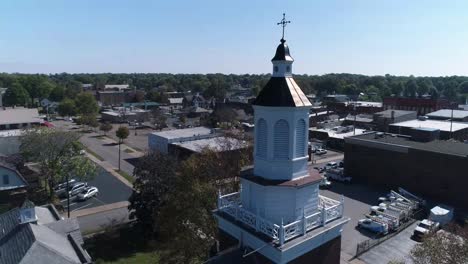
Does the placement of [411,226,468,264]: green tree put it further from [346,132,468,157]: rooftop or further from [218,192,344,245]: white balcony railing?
[346,132,468,157]: rooftop

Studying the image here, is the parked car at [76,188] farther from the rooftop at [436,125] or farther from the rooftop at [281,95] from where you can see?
the rooftop at [436,125]

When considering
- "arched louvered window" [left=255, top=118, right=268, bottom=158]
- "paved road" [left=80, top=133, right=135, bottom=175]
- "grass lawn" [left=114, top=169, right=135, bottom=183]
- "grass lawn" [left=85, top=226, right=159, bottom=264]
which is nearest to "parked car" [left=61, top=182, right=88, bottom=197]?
"grass lawn" [left=114, top=169, right=135, bottom=183]

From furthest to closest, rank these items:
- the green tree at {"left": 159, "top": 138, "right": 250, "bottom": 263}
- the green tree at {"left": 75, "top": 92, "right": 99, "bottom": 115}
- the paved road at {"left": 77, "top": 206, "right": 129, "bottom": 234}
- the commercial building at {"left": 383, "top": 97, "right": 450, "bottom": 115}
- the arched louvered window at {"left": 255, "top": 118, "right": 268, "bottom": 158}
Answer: the green tree at {"left": 75, "top": 92, "right": 99, "bottom": 115}, the commercial building at {"left": 383, "top": 97, "right": 450, "bottom": 115}, the paved road at {"left": 77, "top": 206, "right": 129, "bottom": 234}, the green tree at {"left": 159, "top": 138, "right": 250, "bottom": 263}, the arched louvered window at {"left": 255, "top": 118, "right": 268, "bottom": 158}

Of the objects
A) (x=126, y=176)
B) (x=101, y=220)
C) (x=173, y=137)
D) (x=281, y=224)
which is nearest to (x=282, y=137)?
(x=281, y=224)

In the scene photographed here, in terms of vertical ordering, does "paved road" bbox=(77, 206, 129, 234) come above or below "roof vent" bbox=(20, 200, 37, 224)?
below

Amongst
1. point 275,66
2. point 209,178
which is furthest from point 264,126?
point 209,178

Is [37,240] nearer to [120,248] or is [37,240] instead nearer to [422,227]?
[120,248]

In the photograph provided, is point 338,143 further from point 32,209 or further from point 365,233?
point 32,209
